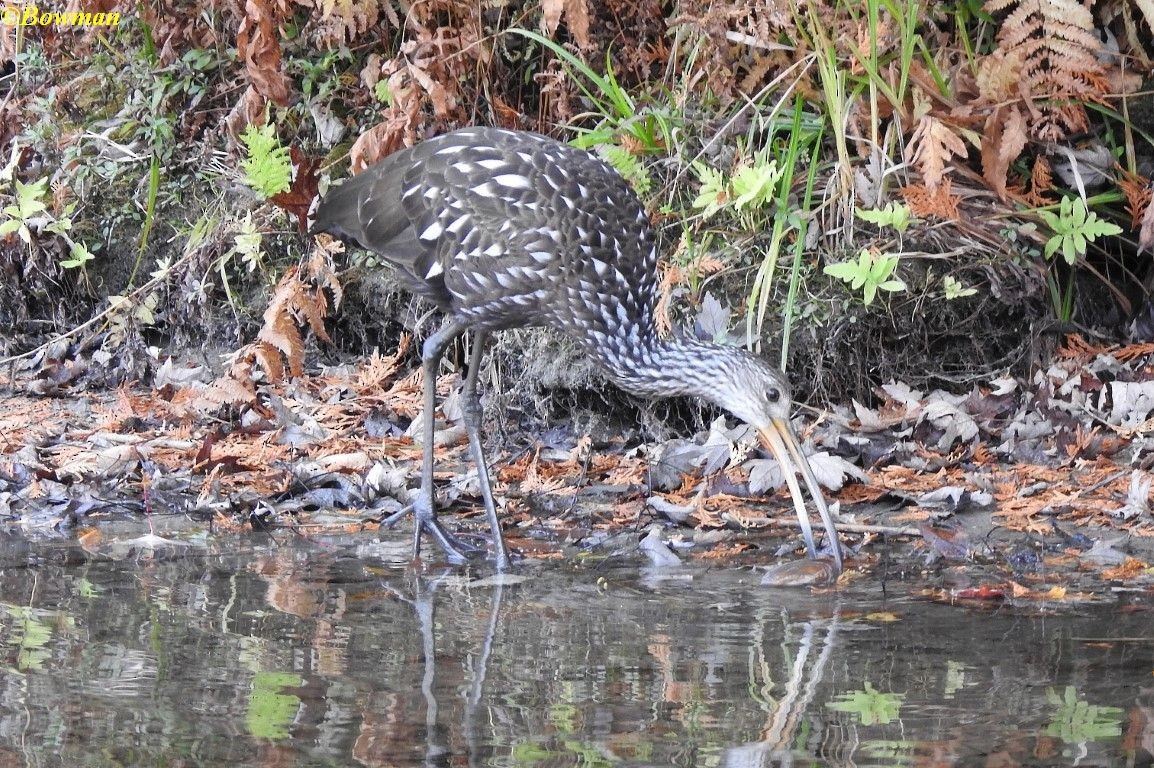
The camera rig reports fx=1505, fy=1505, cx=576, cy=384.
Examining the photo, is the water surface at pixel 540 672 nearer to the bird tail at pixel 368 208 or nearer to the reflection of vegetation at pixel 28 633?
the reflection of vegetation at pixel 28 633

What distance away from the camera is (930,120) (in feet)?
20.7

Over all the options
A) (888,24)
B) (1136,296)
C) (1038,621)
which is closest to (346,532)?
(1038,621)

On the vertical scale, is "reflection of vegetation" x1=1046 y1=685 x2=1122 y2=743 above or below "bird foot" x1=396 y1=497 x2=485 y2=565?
below

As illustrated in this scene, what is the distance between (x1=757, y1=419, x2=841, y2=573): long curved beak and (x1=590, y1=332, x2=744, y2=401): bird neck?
0.30m

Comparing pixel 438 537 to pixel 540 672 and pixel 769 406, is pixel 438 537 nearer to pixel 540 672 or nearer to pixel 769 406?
pixel 769 406

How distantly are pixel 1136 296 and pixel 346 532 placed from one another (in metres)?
3.81

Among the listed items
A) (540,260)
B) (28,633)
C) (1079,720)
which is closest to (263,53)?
(540,260)

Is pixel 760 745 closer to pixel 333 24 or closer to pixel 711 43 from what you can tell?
pixel 711 43

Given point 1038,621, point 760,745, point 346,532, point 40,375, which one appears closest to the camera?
point 760,745

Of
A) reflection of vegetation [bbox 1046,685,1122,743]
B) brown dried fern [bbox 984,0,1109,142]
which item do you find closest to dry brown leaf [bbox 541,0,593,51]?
brown dried fern [bbox 984,0,1109,142]

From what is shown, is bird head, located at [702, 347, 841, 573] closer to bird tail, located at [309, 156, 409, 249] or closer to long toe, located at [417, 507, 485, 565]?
long toe, located at [417, 507, 485, 565]

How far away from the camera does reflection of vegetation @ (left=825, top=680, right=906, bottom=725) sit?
328 cm

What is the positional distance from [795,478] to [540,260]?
1249mm

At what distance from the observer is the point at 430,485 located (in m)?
5.74
